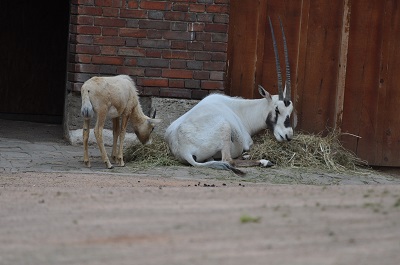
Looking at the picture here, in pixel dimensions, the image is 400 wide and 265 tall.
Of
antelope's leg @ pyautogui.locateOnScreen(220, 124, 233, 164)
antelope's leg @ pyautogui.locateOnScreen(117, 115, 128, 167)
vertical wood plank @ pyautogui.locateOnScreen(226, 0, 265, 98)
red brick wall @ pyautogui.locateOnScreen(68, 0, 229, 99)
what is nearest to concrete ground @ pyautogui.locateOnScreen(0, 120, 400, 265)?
antelope's leg @ pyautogui.locateOnScreen(117, 115, 128, 167)

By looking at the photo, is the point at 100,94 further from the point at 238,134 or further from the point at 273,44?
the point at 273,44

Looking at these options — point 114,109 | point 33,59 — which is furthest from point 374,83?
point 33,59

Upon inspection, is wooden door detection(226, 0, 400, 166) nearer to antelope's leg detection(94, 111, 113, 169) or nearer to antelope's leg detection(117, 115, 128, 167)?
antelope's leg detection(117, 115, 128, 167)

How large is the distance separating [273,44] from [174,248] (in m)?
6.70

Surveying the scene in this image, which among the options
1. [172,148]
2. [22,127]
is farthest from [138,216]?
[22,127]

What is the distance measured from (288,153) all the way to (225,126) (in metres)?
0.80

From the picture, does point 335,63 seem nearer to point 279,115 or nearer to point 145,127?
point 279,115

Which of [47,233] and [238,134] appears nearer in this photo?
[47,233]

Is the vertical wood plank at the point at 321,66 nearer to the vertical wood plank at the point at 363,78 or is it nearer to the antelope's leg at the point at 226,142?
the vertical wood plank at the point at 363,78

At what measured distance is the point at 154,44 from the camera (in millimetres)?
10859

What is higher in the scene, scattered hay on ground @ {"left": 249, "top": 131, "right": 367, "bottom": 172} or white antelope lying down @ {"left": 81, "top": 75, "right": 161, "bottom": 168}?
white antelope lying down @ {"left": 81, "top": 75, "right": 161, "bottom": 168}

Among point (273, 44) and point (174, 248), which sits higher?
point (273, 44)

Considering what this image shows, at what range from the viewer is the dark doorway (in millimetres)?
13734

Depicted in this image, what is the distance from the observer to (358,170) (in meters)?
10.7
